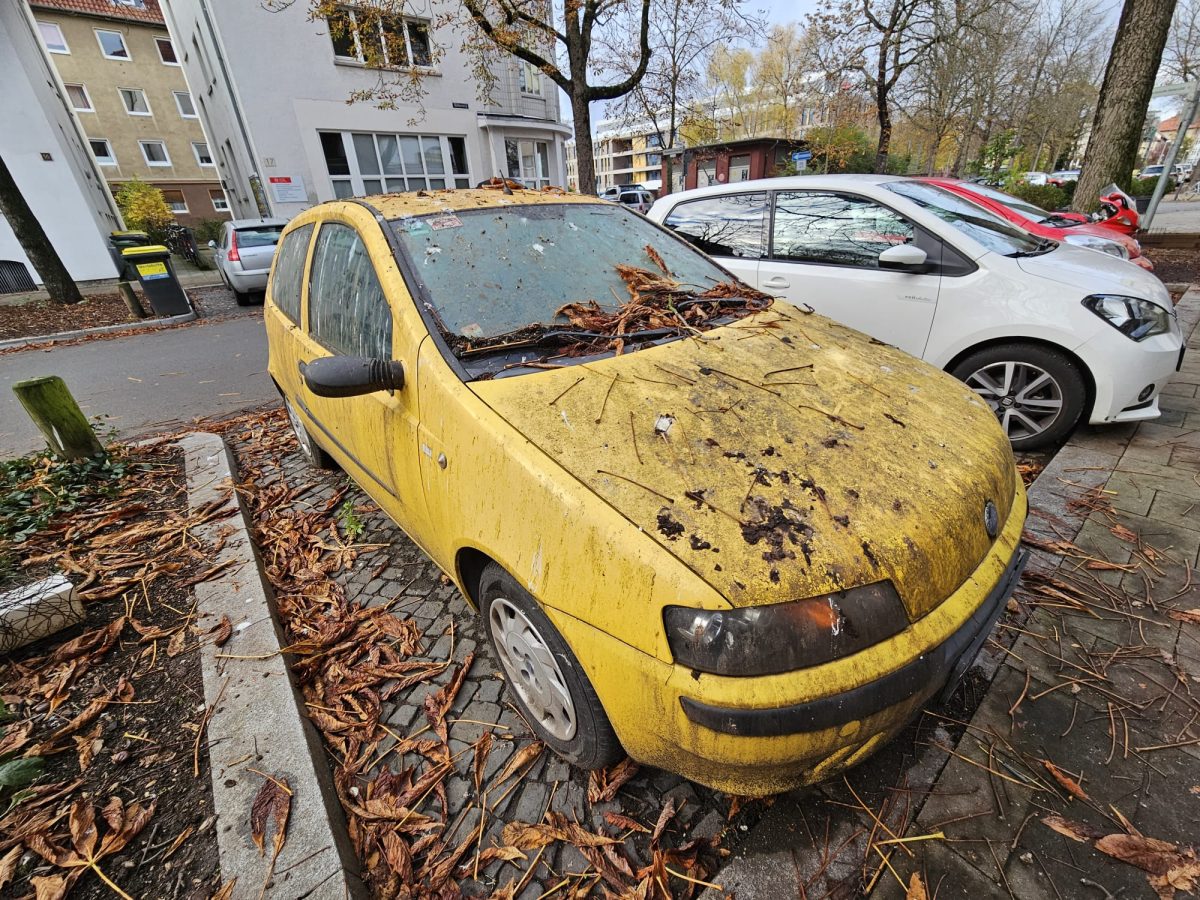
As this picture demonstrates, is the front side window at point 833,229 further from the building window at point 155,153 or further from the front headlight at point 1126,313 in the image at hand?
the building window at point 155,153

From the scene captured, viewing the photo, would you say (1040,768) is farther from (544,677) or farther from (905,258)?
(905,258)

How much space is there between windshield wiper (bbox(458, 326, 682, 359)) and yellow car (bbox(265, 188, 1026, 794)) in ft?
0.04

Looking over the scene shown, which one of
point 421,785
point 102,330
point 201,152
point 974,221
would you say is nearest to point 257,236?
point 102,330

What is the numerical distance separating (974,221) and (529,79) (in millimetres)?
21261

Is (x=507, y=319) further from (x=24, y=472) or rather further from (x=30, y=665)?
(x=24, y=472)

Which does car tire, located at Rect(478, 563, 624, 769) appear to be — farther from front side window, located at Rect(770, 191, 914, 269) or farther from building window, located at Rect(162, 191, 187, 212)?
building window, located at Rect(162, 191, 187, 212)

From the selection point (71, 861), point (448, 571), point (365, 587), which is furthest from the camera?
point (365, 587)

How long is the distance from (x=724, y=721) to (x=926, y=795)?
36.7 inches

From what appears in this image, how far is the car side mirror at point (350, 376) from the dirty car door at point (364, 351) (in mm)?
53

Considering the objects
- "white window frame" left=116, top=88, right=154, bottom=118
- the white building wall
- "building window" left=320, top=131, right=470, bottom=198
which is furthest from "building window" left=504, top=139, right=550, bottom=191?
"white window frame" left=116, top=88, right=154, bottom=118

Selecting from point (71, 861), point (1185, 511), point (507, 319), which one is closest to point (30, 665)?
point (71, 861)

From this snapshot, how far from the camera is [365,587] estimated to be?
2822mm

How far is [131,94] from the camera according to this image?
2889 centimetres

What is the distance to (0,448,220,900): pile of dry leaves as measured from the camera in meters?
1.57
